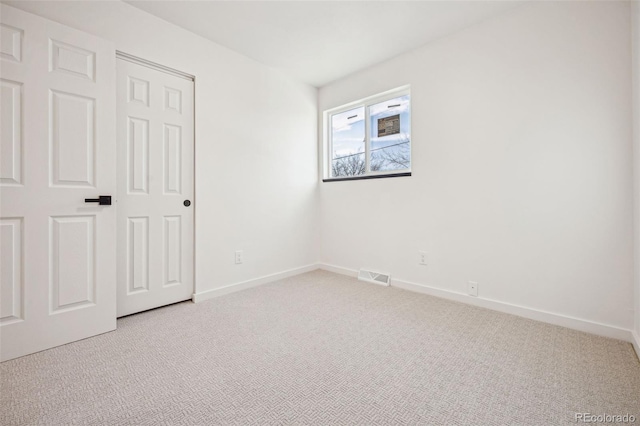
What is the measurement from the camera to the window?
3070 mm

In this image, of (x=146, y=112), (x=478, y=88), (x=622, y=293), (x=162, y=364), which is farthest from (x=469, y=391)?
(x=146, y=112)

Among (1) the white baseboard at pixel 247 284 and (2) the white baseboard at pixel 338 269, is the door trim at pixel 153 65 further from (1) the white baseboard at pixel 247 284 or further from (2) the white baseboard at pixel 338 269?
(2) the white baseboard at pixel 338 269

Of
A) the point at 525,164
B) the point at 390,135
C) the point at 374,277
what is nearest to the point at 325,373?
the point at 374,277

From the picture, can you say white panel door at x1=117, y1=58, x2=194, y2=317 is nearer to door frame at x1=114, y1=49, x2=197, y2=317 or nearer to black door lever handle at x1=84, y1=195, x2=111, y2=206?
door frame at x1=114, y1=49, x2=197, y2=317

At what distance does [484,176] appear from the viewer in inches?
95.5

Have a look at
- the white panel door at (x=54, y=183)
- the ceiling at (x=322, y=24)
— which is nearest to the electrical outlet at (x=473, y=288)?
the ceiling at (x=322, y=24)

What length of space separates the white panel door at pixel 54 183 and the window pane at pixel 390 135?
2590 mm

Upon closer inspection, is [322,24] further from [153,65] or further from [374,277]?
[374,277]

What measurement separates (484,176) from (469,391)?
1785mm

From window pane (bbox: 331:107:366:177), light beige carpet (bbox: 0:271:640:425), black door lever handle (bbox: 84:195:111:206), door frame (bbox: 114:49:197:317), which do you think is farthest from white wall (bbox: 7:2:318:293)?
light beige carpet (bbox: 0:271:640:425)

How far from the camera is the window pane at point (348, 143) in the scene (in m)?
3.50

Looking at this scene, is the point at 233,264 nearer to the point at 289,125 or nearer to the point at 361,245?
the point at 361,245

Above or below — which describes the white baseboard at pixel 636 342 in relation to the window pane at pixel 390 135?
below

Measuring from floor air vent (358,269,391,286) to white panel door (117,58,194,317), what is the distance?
190 centimetres
